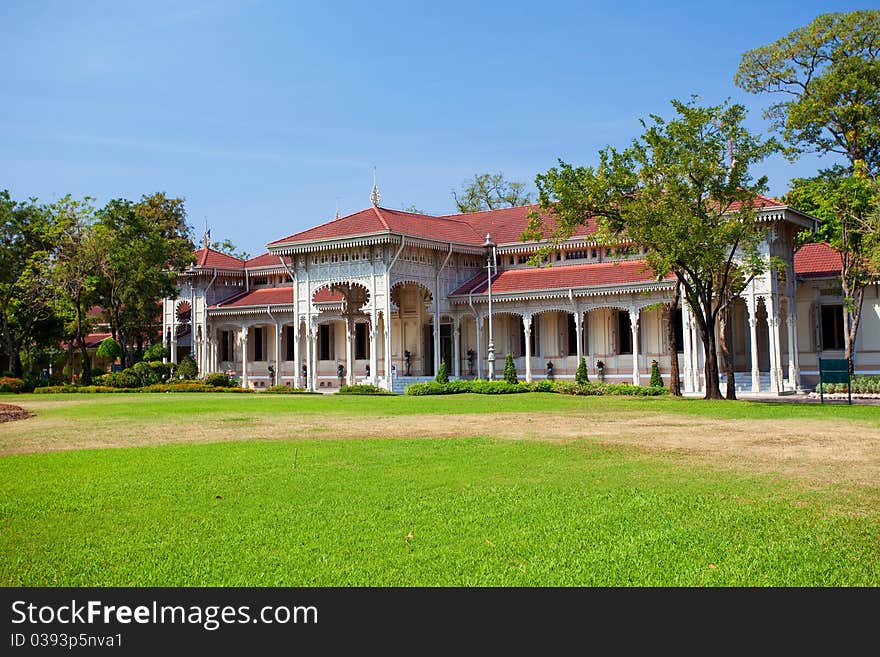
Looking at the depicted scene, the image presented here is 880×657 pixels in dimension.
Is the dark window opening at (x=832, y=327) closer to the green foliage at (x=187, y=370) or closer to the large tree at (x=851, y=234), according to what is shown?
the large tree at (x=851, y=234)

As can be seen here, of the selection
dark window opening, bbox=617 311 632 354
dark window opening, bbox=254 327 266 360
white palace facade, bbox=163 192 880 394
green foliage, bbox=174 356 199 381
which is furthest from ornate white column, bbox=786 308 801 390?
green foliage, bbox=174 356 199 381

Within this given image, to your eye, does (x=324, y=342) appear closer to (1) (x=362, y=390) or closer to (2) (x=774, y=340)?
(1) (x=362, y=390)

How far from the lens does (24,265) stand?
42969 millimetres

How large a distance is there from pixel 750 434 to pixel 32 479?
11016mm

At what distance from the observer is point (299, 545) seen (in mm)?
6863

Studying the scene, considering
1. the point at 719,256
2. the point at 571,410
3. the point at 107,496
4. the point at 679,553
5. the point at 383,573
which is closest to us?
the point at 383,573

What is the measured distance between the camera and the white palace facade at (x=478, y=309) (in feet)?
102

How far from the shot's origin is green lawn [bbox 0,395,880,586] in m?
6.12

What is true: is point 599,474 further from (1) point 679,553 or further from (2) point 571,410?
(2) point 571,410

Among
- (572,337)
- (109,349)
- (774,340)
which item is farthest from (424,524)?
(109,349)

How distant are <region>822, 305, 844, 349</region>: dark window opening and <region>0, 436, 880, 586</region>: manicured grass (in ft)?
75.7

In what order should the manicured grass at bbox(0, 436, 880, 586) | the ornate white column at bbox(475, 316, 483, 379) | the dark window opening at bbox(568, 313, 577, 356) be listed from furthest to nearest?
the dark window opening at bbox(568, 313, 577, 356) < the ornate white column at bbox(475, 316, 483, 379) < the manicured grass at bbox(0, 436, 880, 586)

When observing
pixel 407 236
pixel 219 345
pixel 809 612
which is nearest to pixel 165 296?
pixel 219 345

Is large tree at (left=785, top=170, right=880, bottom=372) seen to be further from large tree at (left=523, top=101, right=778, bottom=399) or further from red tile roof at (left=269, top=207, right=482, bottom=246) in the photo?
red tile roof at (left=269, top=207, right=482, bottom=246)
